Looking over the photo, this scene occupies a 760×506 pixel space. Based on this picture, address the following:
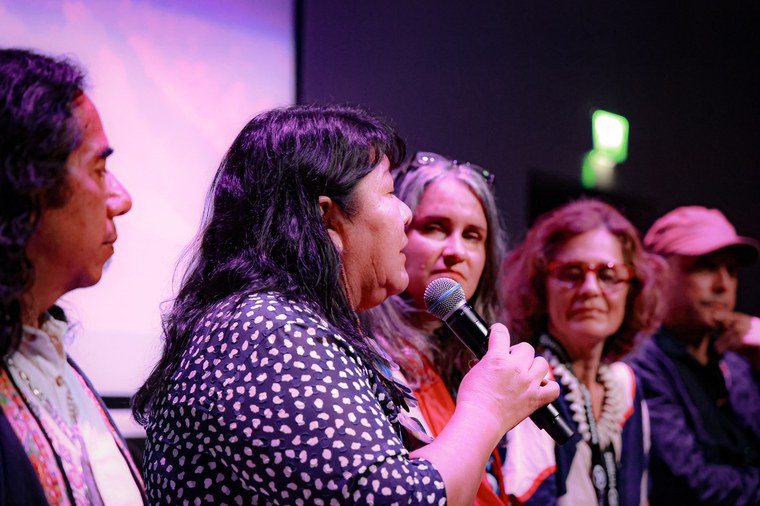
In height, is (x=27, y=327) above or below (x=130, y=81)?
below

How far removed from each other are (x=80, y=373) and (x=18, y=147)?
0.45 metres

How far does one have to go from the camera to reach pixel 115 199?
1.25 meters

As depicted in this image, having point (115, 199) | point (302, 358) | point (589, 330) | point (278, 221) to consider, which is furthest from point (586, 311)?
point (115, 199)

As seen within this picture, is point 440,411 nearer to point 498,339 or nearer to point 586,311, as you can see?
point 498,339

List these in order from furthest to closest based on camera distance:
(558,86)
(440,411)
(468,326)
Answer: (558,86) → (440,411) → (468,326)

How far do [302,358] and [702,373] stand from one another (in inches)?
Answer: 91.7

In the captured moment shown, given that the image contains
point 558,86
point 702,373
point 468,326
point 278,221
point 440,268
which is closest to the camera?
point 278,221

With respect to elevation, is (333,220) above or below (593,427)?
above

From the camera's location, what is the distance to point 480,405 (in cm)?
131

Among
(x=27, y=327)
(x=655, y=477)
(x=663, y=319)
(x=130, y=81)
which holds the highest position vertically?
(x=130, y=81)

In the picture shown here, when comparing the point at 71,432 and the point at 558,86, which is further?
the point at 558,86

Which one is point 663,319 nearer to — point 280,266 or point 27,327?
point 280,266

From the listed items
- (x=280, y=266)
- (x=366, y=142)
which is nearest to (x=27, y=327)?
(x=280, y=266)

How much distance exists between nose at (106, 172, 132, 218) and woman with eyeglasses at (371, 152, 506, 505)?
0.96 m
